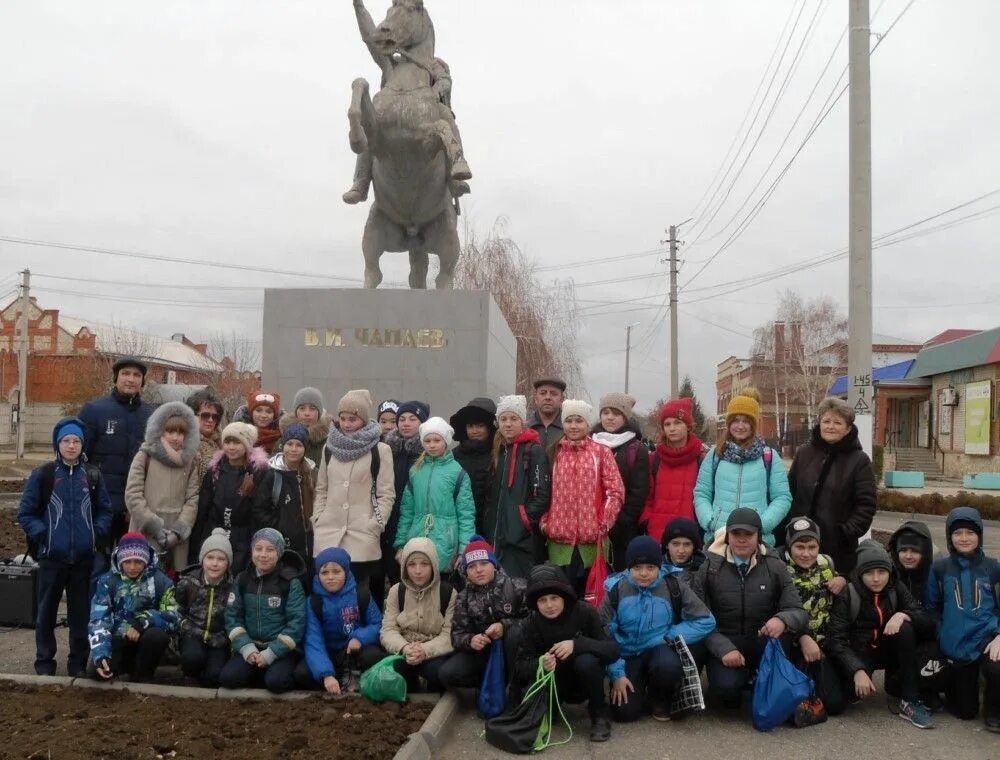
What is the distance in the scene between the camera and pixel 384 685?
450 centimetres

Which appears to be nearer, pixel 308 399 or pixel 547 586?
pixel 547 586

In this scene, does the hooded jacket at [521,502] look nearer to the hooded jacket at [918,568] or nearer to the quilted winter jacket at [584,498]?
the quilted winter jacket at [584,498]

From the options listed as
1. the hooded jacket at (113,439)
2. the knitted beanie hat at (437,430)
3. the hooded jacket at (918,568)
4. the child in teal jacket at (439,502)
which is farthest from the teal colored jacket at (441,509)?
the hooded jacket at (918,568)

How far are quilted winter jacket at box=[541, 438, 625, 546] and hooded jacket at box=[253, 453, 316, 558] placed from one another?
4.69 ft

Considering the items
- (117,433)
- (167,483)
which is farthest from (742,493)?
(117,433)

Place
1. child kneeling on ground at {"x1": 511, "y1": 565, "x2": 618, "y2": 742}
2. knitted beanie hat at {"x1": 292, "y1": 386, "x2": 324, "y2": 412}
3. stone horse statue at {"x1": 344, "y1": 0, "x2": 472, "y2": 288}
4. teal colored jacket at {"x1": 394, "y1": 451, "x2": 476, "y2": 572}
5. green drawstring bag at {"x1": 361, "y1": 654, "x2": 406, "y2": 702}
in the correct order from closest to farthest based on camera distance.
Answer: child kneeling on ground at {"x1": 511, "y1": 565, "x2": 618, "y2": 742}, green drawstring bag at {"x1": 361, "y1": 654, "x2": 406, "y2": 702}, teal colored jacket at {"x1": 394, "y1": 451, "x2": 476, "y2": 572}, knitted beanie hat at {"x1": 292, "y1": 386, "x2": 324, "y2": 412}, stone horse statue at {"x1": 344, "y1": 0, "x2": 472, "y2": 288}

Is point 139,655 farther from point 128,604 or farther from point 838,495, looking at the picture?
point 838,495

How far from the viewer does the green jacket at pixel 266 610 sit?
→ 4.79m

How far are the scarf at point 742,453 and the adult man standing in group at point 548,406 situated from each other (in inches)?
42.2

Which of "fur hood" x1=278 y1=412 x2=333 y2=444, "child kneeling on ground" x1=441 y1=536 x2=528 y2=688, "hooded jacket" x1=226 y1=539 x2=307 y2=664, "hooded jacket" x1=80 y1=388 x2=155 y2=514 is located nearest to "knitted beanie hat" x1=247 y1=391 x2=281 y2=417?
"fur hood" x1=278 y1=412 x2=333 y2=444

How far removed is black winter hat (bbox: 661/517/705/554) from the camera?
16.3 feet

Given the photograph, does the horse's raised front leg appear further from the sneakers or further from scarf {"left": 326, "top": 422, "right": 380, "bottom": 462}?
the sneakers

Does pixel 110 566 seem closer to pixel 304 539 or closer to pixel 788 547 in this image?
pixel 304 539

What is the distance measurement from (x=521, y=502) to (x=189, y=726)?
215 centimetres
